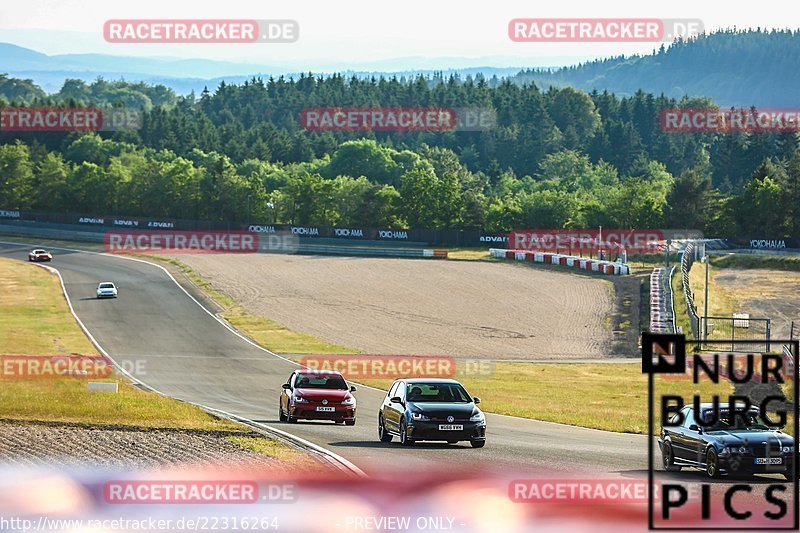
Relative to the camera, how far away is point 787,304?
80688 millimetres

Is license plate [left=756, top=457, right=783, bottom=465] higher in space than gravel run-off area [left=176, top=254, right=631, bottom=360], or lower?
higher

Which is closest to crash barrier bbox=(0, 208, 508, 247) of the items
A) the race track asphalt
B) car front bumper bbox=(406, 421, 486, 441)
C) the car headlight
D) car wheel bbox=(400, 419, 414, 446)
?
the race track asphalt

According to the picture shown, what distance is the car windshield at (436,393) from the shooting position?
2741cm

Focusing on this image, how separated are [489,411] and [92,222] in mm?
102044

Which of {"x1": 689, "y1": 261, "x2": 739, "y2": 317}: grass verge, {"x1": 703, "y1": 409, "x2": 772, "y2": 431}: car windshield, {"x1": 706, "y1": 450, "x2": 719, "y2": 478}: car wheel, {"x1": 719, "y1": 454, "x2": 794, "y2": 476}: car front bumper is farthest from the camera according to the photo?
{"x1": 689, "y1": 261, "x2": 739, "y2": 317}: grass verge

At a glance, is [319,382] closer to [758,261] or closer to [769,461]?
[769,461]

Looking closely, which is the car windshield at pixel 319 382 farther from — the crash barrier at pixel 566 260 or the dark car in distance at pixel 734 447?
the crash barrier at pixel 566 260

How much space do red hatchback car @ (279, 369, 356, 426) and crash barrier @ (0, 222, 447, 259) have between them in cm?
7691

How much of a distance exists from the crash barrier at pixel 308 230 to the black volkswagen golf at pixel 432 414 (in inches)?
3511

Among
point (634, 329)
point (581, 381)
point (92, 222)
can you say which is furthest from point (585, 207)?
point (581, 381)

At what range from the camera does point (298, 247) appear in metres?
118

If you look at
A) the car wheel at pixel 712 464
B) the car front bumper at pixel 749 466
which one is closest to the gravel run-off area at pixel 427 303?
the car wheel at pixel 712 464

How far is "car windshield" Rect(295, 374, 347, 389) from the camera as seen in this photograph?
33.0 metres

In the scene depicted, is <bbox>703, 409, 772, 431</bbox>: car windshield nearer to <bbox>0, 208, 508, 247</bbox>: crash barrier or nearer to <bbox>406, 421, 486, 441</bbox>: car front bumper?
<bbox>406, 421, 486, 441</bbox>: car front bumper
